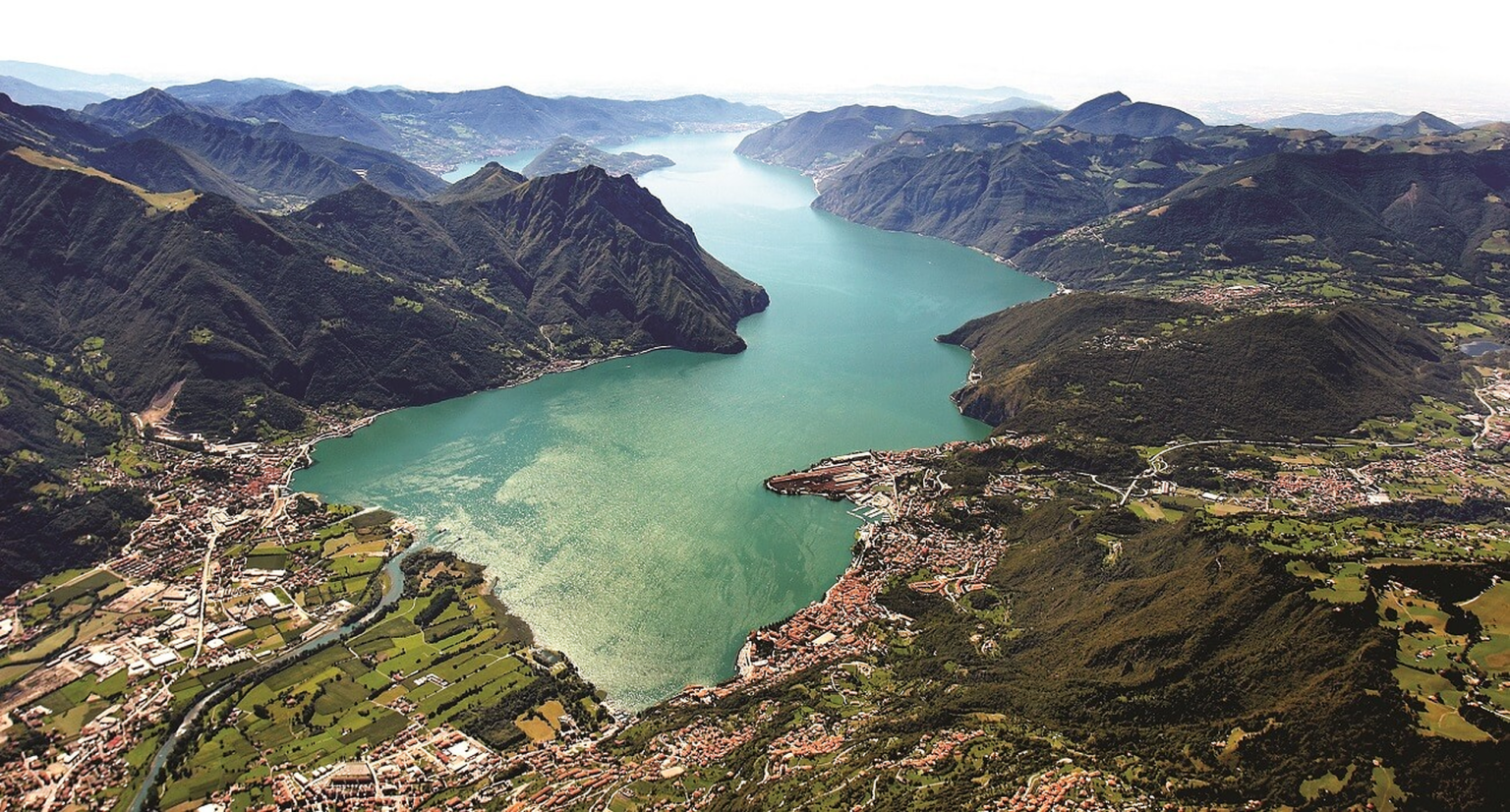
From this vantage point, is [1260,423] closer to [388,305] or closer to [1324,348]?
[1324,348]

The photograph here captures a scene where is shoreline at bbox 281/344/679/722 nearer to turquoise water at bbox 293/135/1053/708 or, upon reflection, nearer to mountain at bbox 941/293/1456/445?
turquoise water at bbox 293/135/1053/708

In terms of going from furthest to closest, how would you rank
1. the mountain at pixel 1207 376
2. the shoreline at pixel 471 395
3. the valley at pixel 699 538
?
the mountain at pixel 1207 376 → the shoreline at pixel 471 395 → the valley at pixel 699 538

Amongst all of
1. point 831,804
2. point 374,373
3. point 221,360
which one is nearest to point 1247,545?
point 831,804

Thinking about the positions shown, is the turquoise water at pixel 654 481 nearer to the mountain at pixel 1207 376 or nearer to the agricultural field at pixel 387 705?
the agricultural field at pixel 387 705

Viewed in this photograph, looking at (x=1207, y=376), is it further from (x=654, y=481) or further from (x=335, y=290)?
(x=335, y=290)

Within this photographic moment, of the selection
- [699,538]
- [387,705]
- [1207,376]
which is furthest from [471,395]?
[1207,376]

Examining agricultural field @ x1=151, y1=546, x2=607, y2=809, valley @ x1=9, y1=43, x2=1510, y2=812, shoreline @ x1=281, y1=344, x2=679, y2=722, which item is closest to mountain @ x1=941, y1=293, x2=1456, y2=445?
valley @ x1=9, y1=43, x2=1510, y2=812

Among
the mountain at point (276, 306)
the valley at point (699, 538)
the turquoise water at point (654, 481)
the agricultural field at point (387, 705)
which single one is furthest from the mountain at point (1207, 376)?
the agricultural field at point (387, 705)
